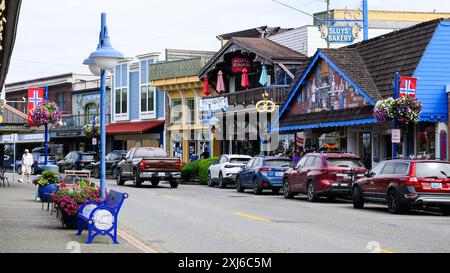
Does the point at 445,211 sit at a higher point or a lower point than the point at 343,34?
lower

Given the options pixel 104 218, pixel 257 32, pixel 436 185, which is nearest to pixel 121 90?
pixel 257 32

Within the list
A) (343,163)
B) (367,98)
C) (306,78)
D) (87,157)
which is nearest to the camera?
(343,163)

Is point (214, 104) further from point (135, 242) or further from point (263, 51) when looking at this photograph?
point (135, 242)

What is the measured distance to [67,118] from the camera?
72.3 m

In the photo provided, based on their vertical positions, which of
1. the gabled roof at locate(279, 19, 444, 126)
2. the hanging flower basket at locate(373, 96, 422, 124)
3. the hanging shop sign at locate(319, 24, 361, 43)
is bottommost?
the hanging flower basket at locate(373, 96, 422, 124)

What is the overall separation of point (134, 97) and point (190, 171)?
20.1 metres

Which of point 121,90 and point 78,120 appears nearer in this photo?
point 121,90

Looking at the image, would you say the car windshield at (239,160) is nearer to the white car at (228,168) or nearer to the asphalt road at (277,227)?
the white car at (228,168)

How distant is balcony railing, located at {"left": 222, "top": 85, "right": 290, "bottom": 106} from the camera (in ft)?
143

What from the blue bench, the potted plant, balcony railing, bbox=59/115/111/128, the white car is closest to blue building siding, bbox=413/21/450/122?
the white car

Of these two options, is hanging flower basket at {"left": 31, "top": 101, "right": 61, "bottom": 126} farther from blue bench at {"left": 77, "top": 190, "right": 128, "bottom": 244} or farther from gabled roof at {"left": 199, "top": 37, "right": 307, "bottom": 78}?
blue bench at {"left": 77, "top": 190, "right": 128, "bottom": 244}

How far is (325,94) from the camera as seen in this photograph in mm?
38438

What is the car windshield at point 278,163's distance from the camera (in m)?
32.0

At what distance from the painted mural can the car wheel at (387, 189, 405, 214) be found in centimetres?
1189
